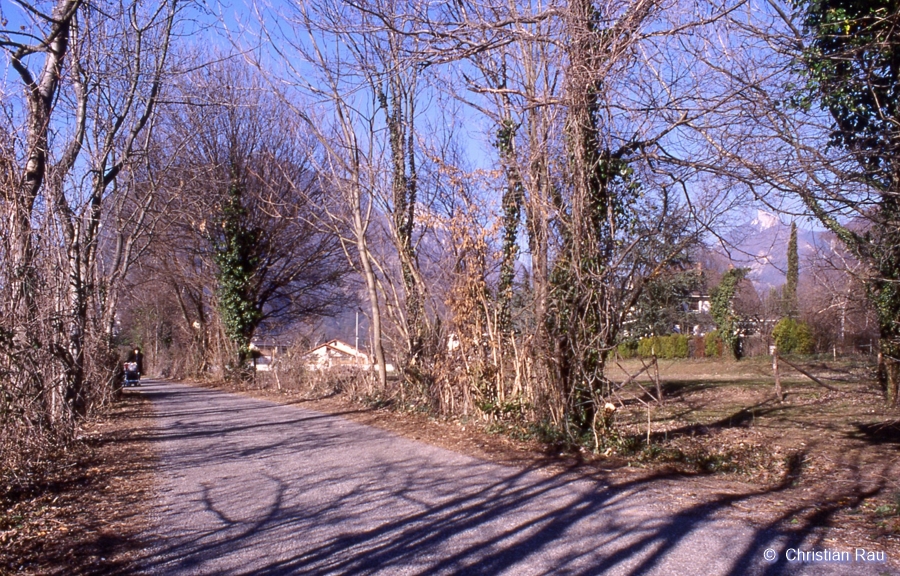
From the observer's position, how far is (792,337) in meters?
34.3

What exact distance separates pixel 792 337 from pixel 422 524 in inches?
1248

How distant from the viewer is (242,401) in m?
19.6

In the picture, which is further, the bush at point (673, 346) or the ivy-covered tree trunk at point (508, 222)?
the bush at point (673, 346)

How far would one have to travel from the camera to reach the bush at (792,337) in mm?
33656

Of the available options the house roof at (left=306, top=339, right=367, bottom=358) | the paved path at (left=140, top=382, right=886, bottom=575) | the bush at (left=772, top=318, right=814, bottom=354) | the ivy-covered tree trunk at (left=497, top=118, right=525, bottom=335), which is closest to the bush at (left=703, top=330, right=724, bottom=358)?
the bush at (left=772, top=318, right=814, bottom=354)

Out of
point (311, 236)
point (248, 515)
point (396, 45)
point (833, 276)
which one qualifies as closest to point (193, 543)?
point (248, 515)

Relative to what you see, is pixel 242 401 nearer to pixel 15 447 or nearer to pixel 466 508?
pixel 15 447

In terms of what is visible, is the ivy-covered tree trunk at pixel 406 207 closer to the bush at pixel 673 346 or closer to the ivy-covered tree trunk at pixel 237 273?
the ivy-covered tree trunk at pixel 237 273

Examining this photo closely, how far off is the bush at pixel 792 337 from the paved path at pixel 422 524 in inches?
1099

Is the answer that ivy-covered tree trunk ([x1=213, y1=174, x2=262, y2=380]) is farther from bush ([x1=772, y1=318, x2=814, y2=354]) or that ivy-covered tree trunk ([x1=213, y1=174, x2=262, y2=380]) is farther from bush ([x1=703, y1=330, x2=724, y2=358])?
bush ([x1=703, y1=330, x2=724, y2=358])

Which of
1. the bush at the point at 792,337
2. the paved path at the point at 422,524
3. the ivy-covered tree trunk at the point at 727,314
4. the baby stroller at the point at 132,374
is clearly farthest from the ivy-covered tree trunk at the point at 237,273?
the bush at the point at 792,337

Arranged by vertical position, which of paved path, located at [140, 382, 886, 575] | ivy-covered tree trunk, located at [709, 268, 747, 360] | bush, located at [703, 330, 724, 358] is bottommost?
paved path, located at [140, 382, 886, 575]

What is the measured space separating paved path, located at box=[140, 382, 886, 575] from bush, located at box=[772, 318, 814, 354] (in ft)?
91.6

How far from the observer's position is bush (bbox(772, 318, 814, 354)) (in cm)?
3366
